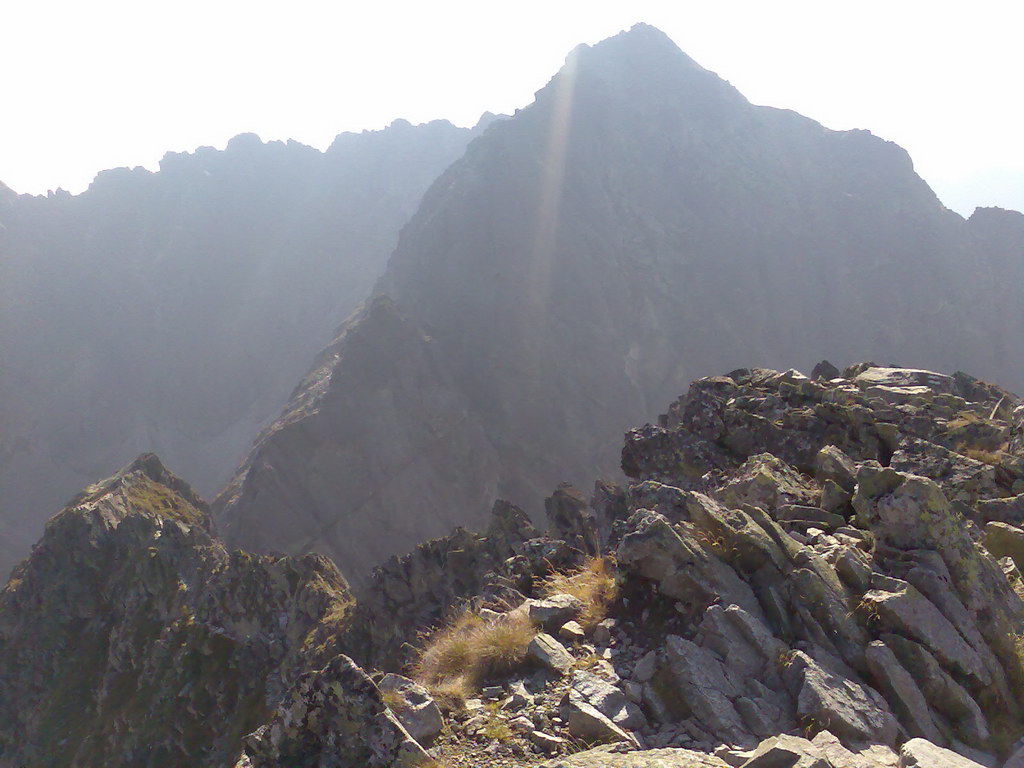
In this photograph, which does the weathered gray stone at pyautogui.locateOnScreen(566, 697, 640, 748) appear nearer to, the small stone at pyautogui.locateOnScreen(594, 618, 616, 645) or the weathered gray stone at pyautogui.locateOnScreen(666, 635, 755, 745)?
the weathered gray stone at pyautogui.locateOnScreen(666, 635, 755, 745)

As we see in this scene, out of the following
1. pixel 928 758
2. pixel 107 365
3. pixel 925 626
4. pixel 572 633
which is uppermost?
pixel 928 758

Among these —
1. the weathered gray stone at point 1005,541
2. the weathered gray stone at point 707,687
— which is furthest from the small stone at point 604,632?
the weathered gray stone at point 1005,541

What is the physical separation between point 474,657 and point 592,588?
2.55 m

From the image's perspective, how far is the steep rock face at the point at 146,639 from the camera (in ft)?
126

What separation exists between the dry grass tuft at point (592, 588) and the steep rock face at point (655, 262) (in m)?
95.5

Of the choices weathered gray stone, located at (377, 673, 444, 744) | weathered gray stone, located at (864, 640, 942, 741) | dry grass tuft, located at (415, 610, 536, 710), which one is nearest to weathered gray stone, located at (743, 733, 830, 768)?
weathered gray stone, located at (864, 640, 942, 741)

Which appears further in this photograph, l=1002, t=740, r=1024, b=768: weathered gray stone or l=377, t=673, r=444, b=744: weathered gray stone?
l=1002, t=740, r=1024, b=768: weathered gray stone

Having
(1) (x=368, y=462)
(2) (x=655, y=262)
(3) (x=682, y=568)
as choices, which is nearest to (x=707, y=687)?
(3) (x=682, y=568)

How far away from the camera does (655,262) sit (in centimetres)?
14062

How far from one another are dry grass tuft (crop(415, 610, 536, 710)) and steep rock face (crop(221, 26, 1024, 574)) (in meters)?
97.8

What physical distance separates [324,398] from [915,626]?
104m

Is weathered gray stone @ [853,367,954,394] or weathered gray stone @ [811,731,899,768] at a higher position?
weathered gray stone @ [811,731,899,768]

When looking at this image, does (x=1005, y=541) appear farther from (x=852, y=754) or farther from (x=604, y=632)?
(x=852, y=754)

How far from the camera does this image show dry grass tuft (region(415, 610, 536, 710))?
8773 millimetres
